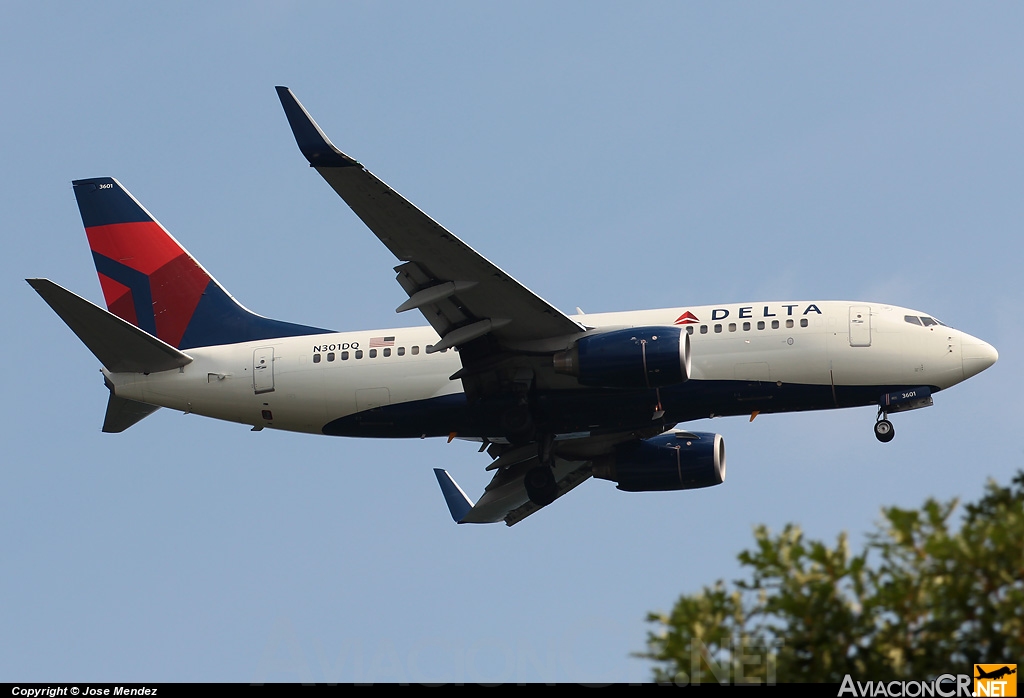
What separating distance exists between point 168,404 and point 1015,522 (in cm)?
3070

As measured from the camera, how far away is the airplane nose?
126 ft

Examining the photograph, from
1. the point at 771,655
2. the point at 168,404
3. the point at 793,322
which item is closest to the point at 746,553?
the point at 771,655

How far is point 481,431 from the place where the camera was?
1592 inches

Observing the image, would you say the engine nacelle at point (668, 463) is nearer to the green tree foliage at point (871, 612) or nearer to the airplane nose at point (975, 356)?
the airplane nose at point (975, 356)

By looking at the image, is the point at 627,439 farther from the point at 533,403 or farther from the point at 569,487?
the point at 533,403

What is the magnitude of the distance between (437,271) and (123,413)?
1254 centimetres

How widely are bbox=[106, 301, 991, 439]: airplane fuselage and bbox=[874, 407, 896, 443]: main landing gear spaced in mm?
727

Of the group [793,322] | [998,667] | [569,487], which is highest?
[793,322]

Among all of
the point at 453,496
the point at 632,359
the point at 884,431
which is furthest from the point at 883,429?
the point at 453,496

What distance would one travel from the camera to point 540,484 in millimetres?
44031

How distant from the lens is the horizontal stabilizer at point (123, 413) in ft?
137

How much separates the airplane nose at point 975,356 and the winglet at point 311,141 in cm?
1888

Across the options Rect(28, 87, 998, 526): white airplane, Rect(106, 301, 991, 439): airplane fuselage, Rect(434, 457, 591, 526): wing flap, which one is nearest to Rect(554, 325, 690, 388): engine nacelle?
Rect(28, 87, 998, 526): white airplane

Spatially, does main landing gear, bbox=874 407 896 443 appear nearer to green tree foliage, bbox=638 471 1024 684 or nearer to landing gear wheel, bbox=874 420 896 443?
landing gear wheel, bbox=874 420 896 443
